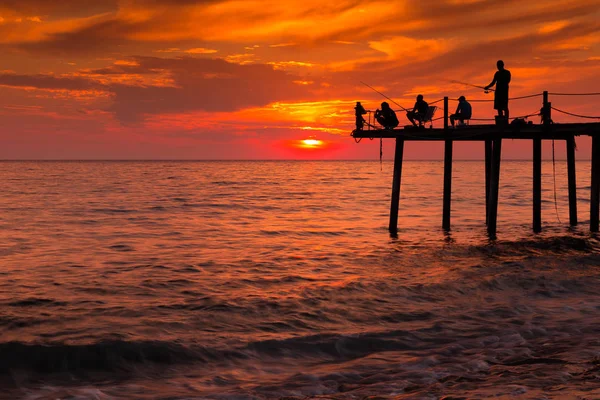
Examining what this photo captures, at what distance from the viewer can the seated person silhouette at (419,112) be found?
23859 millimetres

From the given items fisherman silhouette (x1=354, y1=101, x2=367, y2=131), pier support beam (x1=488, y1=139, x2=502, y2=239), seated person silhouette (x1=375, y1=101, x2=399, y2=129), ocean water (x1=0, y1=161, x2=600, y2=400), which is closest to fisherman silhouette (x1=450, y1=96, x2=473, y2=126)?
pier support beam (x1=488, y1=139, x2=502, y2=239)

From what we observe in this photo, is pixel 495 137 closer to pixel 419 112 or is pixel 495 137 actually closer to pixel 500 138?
pixel 500 138

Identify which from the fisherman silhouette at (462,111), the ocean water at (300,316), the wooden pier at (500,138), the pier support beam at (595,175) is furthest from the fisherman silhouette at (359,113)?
the pier support beam at (595,175)

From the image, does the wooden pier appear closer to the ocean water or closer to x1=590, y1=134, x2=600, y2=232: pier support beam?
x1=590, y1=134, x2=600, y2=232: pier support beam

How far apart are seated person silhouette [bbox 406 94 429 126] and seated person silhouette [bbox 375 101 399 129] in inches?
24.7

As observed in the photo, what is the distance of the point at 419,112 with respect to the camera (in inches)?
945

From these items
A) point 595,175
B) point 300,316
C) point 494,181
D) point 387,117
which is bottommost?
point 300,316

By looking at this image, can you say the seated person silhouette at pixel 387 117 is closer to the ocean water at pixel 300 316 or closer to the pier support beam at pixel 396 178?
the pier support beam at pixel 396 178

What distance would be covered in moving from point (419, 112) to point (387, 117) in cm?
131

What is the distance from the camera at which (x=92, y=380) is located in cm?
976

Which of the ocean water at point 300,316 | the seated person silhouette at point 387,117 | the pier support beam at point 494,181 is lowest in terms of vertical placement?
the ocean water at point 300,316

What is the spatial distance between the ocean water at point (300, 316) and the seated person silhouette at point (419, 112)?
4.98 metres

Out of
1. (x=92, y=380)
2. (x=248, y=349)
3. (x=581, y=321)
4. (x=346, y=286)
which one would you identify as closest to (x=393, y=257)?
(x=346, y=286)

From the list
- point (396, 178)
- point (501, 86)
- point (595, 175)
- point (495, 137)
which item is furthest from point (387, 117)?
point (595, 175)
